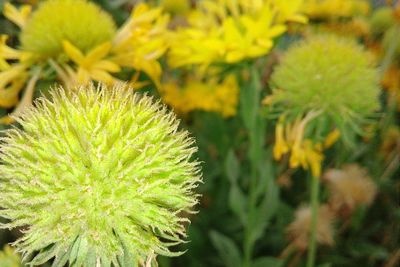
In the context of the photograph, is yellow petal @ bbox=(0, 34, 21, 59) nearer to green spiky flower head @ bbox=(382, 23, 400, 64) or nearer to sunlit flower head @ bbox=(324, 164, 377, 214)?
sunlit flower head @ bbox=(324, 164, 377, 214)

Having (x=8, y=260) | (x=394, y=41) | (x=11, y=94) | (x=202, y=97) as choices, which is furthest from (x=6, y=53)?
(x=394, y=41)

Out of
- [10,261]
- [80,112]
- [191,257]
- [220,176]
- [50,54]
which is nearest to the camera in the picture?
[80,112]

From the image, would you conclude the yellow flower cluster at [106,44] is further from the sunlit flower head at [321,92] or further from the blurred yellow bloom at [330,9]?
the blurred yellow bloom at [330,9]

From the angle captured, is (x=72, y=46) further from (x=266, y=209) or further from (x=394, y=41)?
(x=394, y=41)

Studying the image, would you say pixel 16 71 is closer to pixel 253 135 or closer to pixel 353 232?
pixel 253 135

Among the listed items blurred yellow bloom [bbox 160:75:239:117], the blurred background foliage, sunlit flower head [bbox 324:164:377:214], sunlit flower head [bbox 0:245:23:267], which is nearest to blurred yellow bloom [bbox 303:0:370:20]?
the blurred background foliage

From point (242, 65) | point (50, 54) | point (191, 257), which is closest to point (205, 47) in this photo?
point (242, 65)
